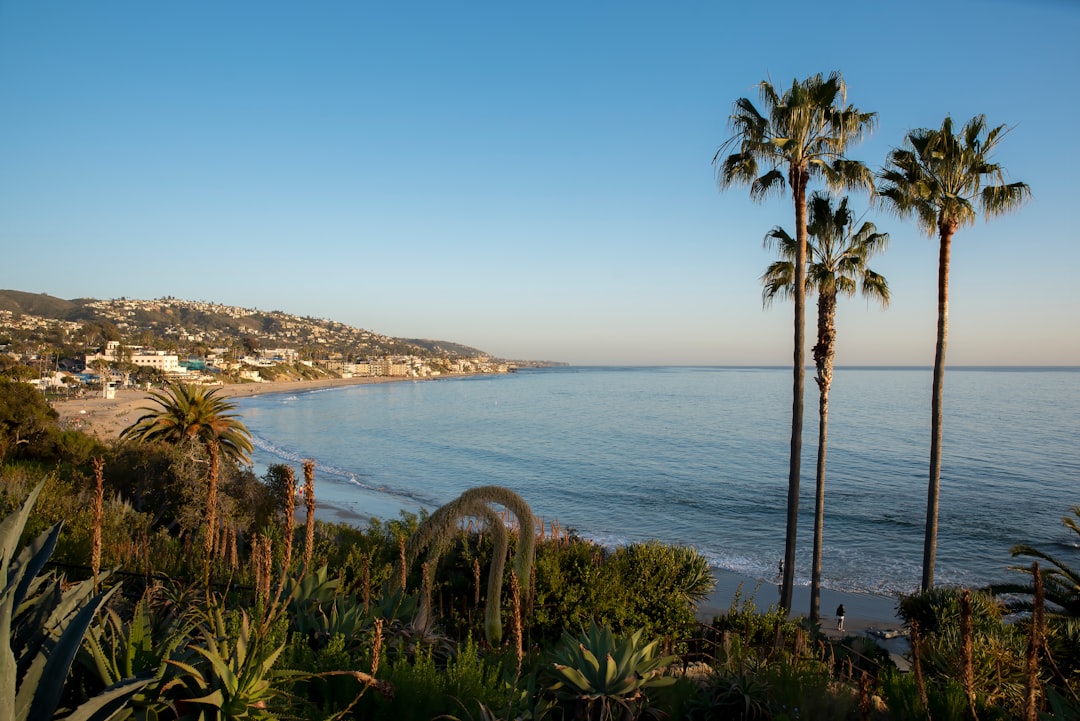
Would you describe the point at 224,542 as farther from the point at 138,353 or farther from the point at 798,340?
the point at 138,353

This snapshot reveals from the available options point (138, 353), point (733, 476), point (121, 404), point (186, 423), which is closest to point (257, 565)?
point (186, 423)

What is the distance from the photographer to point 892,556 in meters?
23.9

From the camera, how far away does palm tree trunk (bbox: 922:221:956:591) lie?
13422 mm

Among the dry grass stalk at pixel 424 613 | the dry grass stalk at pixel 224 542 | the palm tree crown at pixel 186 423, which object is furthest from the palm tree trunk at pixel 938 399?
the palm tree crown at pixel 186 423

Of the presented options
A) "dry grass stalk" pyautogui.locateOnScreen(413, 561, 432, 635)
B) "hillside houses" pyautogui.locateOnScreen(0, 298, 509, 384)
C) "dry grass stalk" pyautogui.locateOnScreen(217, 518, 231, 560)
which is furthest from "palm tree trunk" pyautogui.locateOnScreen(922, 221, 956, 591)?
"hillside houses" pyautogui.locateOnScreen(0, 298, 509, 384)

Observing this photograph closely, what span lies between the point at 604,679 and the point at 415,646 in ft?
4.04

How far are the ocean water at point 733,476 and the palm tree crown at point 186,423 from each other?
13450 mm

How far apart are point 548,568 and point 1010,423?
78.3 metres

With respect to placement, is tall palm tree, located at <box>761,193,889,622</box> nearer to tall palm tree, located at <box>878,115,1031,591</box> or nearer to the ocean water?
tall palm tree, located at <box>878,115,1031,591</box>

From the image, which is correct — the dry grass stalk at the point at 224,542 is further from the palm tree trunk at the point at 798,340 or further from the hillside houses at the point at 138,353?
the hillside houses at the point at 138,353

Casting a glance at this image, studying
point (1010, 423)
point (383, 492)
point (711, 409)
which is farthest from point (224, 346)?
point (1010, 423)

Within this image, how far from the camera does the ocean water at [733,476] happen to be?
2488 cm

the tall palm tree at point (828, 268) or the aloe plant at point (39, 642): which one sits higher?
the tall palm tree at point (828, 268)

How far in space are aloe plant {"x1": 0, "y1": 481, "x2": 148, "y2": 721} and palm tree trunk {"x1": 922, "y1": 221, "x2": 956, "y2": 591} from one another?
14.8 metres
